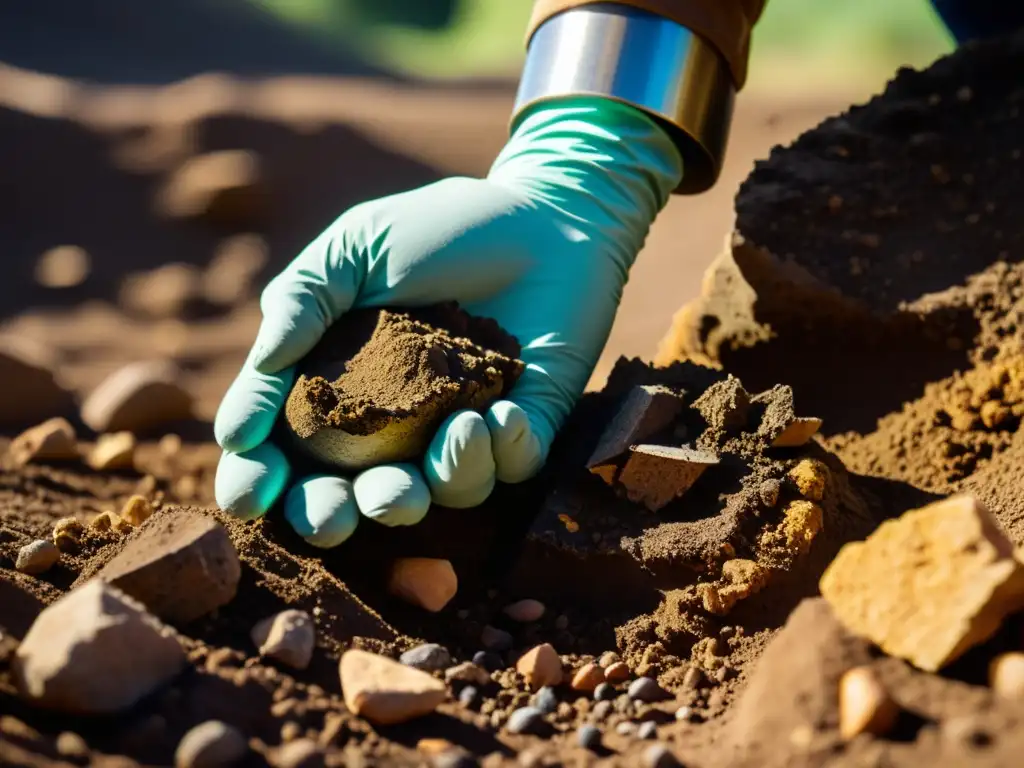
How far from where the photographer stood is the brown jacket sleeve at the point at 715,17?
74.3 inches

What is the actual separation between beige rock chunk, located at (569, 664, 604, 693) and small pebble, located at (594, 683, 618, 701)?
1 centimetres

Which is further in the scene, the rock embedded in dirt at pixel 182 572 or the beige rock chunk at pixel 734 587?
the beige rock chunk at pixel 734 587

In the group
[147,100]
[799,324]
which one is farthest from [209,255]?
[799,324]

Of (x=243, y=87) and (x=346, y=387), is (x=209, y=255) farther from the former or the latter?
(x=346, y=387)

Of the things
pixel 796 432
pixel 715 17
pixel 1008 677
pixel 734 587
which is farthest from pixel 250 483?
pixel 715 17

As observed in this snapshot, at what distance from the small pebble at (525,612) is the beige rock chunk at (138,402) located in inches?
63.2

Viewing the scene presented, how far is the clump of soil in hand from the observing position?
138 centimetres

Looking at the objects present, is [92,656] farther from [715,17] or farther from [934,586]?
[715,17]

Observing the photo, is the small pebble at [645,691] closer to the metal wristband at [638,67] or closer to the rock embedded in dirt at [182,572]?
the rock embedded in dirt at [182,572]

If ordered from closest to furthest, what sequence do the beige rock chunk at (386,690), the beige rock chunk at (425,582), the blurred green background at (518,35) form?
the beige rock chunk at (386,690) < the beige rock chunk at (425,582) < the blurred green background at (518,35)

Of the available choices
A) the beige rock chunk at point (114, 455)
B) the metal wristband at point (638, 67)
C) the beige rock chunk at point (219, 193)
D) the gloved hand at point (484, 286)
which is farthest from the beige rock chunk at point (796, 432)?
the beige rock chunk at point (219, 193)

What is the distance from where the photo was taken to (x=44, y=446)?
2.30 metres

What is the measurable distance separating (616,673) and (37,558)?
0.78m

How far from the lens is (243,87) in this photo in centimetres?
484
